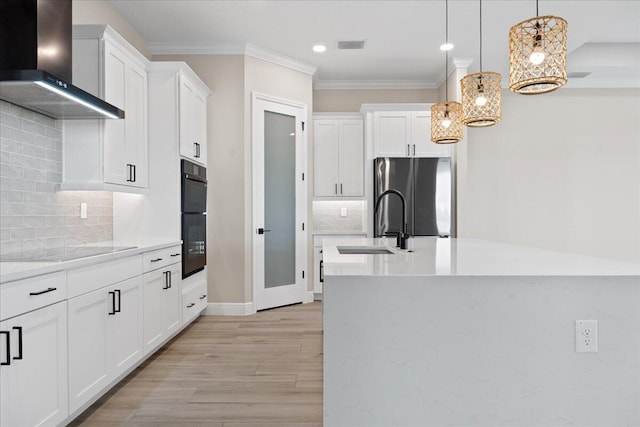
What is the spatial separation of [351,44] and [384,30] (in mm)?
471

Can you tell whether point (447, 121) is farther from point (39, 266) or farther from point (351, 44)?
point (39, 266)

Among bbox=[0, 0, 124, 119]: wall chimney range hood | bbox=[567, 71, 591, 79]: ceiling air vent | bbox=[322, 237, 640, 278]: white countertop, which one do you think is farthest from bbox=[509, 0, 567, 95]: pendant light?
bbox=[567, 71, 591, 79]: ceiling air vent

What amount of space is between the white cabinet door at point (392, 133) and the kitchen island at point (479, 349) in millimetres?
3839

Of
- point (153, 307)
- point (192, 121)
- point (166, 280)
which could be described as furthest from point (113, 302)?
point (192, 121)

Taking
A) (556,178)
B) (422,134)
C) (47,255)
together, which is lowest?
(47,255)

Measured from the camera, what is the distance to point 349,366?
1.63 metres

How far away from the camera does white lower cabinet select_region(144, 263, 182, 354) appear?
3078 millimetres

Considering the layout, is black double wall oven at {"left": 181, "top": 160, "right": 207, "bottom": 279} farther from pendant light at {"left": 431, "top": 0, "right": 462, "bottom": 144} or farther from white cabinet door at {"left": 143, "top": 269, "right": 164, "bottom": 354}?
pendant light at {"left": 431, "top": 0, "right": 462, "bottom": 144}

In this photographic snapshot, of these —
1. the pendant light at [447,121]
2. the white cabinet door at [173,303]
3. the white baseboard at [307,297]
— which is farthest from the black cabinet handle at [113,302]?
the white baseboard at [307,297]

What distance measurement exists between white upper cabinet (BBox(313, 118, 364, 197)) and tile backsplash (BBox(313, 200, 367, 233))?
284 millimetres

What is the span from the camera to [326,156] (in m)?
5.72

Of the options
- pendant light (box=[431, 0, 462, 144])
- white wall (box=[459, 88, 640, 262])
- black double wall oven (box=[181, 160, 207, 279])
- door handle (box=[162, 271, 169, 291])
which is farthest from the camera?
white wall (box=[459, 88, 640, 262])

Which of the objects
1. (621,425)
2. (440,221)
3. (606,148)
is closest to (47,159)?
(621,425)

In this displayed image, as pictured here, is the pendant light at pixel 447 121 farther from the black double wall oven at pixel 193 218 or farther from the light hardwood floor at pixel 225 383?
the black double wall oven at pixel 193 218
